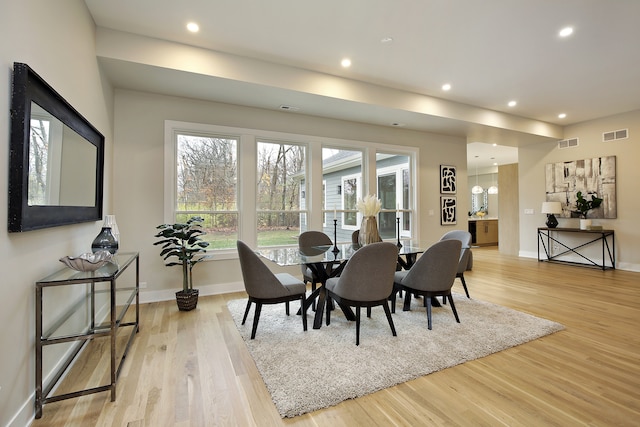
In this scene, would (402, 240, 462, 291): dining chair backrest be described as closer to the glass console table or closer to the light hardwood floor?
the light hardwood floor

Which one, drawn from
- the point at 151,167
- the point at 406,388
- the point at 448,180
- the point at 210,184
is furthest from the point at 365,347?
the point at 448,180

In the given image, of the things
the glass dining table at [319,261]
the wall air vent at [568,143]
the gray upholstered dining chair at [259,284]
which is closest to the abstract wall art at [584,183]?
the wall air vent at [568,143]

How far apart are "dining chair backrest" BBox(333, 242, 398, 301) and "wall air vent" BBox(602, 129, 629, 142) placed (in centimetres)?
629

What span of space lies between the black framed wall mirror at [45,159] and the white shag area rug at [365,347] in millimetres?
1708

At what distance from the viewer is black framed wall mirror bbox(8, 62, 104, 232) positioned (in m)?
1.54

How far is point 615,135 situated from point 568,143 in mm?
779

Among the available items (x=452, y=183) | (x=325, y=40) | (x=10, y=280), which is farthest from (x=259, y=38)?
(x=452, y=183)

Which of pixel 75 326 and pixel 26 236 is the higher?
pixel 26 236

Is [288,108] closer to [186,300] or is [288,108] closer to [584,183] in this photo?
[186,300]

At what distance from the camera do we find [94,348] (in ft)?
8.48

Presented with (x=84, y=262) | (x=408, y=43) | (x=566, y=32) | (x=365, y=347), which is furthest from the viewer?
(x=408, y=43)

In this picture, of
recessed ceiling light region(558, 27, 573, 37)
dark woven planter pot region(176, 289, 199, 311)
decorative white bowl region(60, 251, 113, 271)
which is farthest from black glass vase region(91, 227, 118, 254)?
recessed ceiling light region(558, 27, 573, 37)

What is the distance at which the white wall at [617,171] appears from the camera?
563 cm

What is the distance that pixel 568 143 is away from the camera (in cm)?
654
